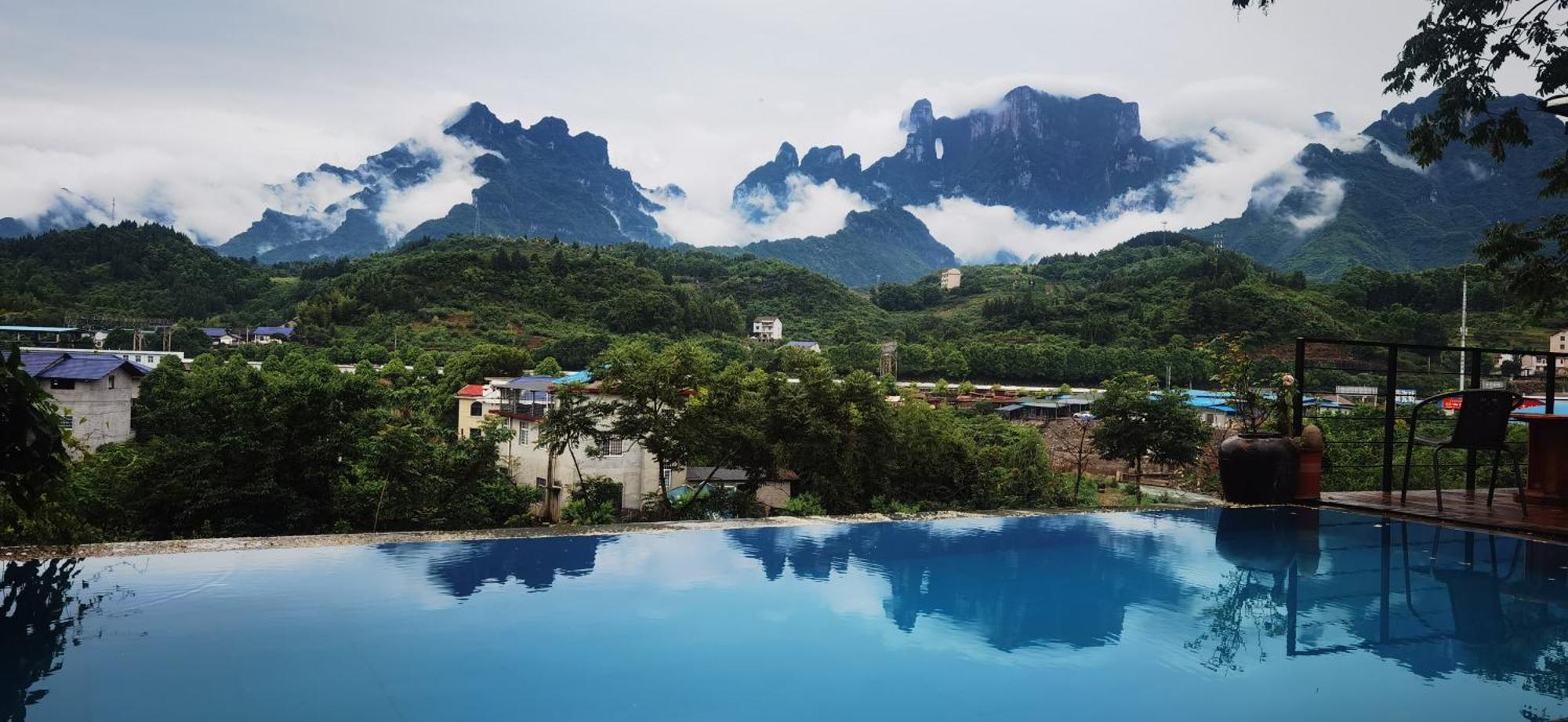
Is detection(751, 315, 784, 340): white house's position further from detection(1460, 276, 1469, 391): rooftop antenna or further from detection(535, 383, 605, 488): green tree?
detection(535, 383, 605, 488): green tree

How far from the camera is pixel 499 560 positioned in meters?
3.91

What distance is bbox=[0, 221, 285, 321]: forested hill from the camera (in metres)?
60.3

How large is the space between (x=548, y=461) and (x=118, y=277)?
63426 mm

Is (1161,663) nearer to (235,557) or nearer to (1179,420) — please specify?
(235,557)

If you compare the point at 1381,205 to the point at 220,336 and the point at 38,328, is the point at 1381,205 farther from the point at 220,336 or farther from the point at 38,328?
the point at 38,328

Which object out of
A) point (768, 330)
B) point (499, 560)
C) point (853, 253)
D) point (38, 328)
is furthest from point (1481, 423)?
point (853, 253)

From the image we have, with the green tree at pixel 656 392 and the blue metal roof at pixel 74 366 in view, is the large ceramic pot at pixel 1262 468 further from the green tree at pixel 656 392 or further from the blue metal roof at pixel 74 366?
the blue metal roof at pixel 74 366

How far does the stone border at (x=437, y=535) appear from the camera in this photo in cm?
367

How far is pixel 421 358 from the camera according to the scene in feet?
155

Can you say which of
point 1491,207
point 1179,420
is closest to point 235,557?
point 1179,420

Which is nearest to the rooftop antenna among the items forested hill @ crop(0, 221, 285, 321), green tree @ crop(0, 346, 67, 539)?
green tree @ crop(0, 346, 67, 539)

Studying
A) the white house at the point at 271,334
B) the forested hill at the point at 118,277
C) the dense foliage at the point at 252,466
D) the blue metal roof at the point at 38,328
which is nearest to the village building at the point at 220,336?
the white house at the point at 271,334

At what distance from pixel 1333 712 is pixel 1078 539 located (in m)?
2.44

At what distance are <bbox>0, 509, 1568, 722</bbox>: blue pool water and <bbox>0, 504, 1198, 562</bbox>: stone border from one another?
14 cm
